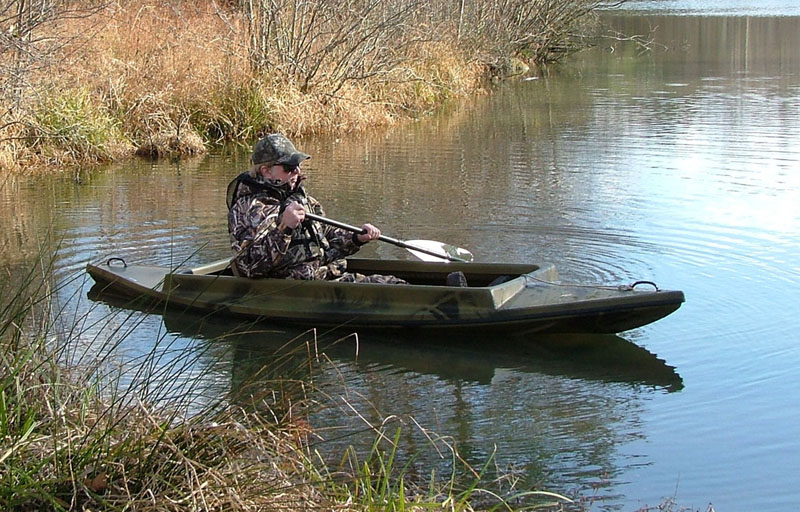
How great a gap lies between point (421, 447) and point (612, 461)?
897 mm

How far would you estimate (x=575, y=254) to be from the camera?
31.6 feet

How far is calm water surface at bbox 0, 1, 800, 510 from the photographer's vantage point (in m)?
5.58

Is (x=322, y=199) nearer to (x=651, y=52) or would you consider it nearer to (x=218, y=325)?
(x=218, y=325)

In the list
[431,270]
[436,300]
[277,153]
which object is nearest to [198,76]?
[431,270]

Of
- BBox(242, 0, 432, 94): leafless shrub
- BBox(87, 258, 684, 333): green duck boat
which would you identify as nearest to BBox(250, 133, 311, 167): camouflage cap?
BBox(87, 258, 684, 333): green duck boat

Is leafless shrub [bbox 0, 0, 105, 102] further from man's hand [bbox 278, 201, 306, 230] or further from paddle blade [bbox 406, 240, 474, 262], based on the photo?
man's hand [bbox 278, 201, 306, 230]

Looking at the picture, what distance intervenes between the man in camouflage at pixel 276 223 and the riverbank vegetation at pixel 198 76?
240 inches

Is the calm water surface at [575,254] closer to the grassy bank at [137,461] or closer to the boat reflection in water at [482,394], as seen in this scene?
the boat reflection in water at [482,394]

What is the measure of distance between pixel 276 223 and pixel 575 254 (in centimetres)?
319

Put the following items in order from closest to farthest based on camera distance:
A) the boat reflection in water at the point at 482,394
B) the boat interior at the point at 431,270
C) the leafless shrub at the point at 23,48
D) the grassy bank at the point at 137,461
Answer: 1. the grassy bank at the point at 137,461
2. the boat reflection in water at the point at 482,394
3. the boat interior at the point at 431,270
4. the leafless shrub at the point at 23,48

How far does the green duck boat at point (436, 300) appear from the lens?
694 centimetres

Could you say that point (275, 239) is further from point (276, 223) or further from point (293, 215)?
point (293, 215)

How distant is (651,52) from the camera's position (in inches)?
1300

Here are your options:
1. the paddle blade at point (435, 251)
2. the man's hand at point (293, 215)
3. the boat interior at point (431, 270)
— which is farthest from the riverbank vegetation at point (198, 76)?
the man's hand at point (293, 215)
